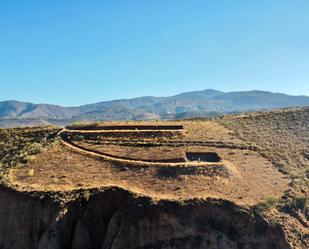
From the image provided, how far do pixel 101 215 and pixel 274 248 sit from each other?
14538 millimetres

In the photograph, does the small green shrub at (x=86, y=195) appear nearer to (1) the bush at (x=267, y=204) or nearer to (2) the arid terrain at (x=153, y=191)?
(2) the arid terrain at (x=153, y=191)

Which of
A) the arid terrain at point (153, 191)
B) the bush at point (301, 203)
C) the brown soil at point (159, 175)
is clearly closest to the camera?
the arid terrain at point (153, 191)

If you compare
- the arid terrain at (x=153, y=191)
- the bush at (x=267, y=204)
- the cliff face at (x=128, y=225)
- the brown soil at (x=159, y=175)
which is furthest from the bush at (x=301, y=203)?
the cliff face at (x=128, y=225)

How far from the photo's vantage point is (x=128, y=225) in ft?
130

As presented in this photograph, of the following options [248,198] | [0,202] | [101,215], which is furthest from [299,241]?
[0,202]

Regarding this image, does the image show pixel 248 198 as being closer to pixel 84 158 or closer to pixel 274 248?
pixel 274 248

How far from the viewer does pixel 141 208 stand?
132ft

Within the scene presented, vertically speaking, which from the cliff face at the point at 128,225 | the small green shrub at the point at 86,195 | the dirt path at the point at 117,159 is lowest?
the cliff face at the point at 128,225

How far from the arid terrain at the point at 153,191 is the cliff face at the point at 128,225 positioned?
80 mm

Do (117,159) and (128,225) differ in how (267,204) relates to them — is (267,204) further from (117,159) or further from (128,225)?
(117,159)

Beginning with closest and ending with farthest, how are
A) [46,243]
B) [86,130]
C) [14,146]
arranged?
[46,243]
[14,146]
[86,130]

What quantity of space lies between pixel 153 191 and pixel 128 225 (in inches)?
185

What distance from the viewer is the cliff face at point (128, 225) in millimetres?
38625

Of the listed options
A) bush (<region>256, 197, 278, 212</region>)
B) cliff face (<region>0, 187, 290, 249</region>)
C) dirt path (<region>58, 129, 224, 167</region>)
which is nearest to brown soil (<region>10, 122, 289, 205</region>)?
dirt path (<region>58, 129, 224, 167</region>)
